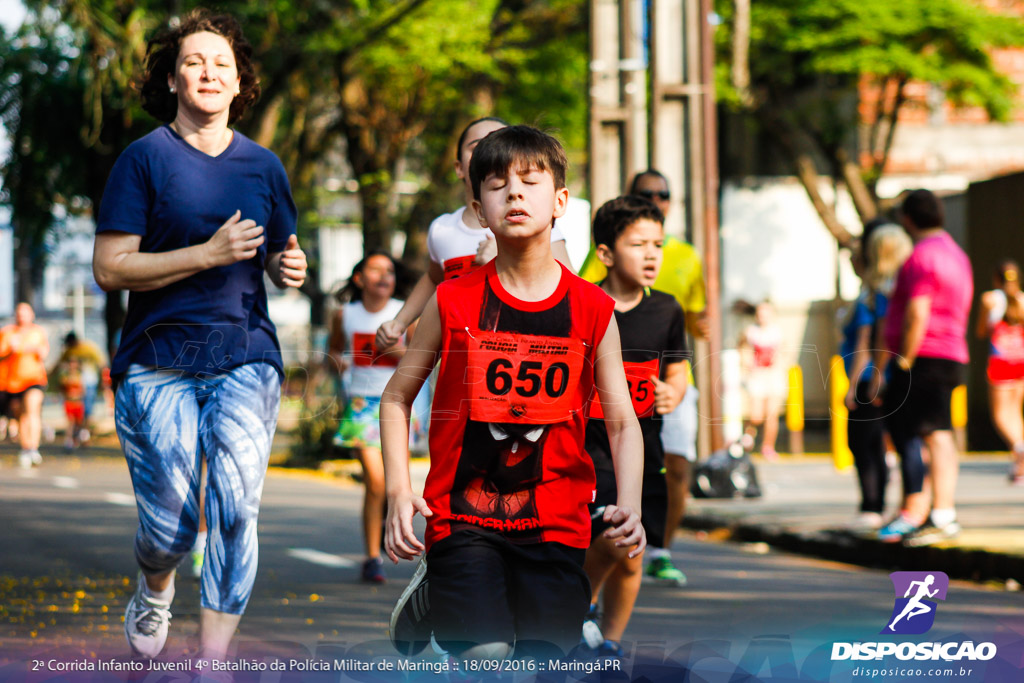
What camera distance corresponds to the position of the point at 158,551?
13.5 feet

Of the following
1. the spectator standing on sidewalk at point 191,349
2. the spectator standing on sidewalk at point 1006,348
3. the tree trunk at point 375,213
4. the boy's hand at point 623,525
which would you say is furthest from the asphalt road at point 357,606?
the tree trunk at point 375,213

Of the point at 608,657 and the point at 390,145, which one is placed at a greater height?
the point at 390,145

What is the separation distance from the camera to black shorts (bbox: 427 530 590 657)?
3.25 metres

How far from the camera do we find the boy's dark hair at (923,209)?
304 inches

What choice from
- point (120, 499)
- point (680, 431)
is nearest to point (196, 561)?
point (680, 431)

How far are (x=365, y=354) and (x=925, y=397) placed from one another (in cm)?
320

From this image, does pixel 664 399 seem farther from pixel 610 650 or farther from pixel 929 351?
pixel 929 351

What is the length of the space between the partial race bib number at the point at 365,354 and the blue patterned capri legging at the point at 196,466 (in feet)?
10.8

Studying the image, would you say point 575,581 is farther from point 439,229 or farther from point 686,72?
point 686,72

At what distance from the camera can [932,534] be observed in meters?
7.71

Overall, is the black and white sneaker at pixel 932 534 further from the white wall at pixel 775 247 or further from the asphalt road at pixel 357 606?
the white wall at pixel 775 247

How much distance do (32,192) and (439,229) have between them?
53.9 ft

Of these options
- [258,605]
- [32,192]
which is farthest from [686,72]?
[32,192]

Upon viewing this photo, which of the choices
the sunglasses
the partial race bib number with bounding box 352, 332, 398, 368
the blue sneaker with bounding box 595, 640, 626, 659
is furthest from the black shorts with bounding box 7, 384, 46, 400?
the blue sneaker with bounding box 595, 640, 626, 659
